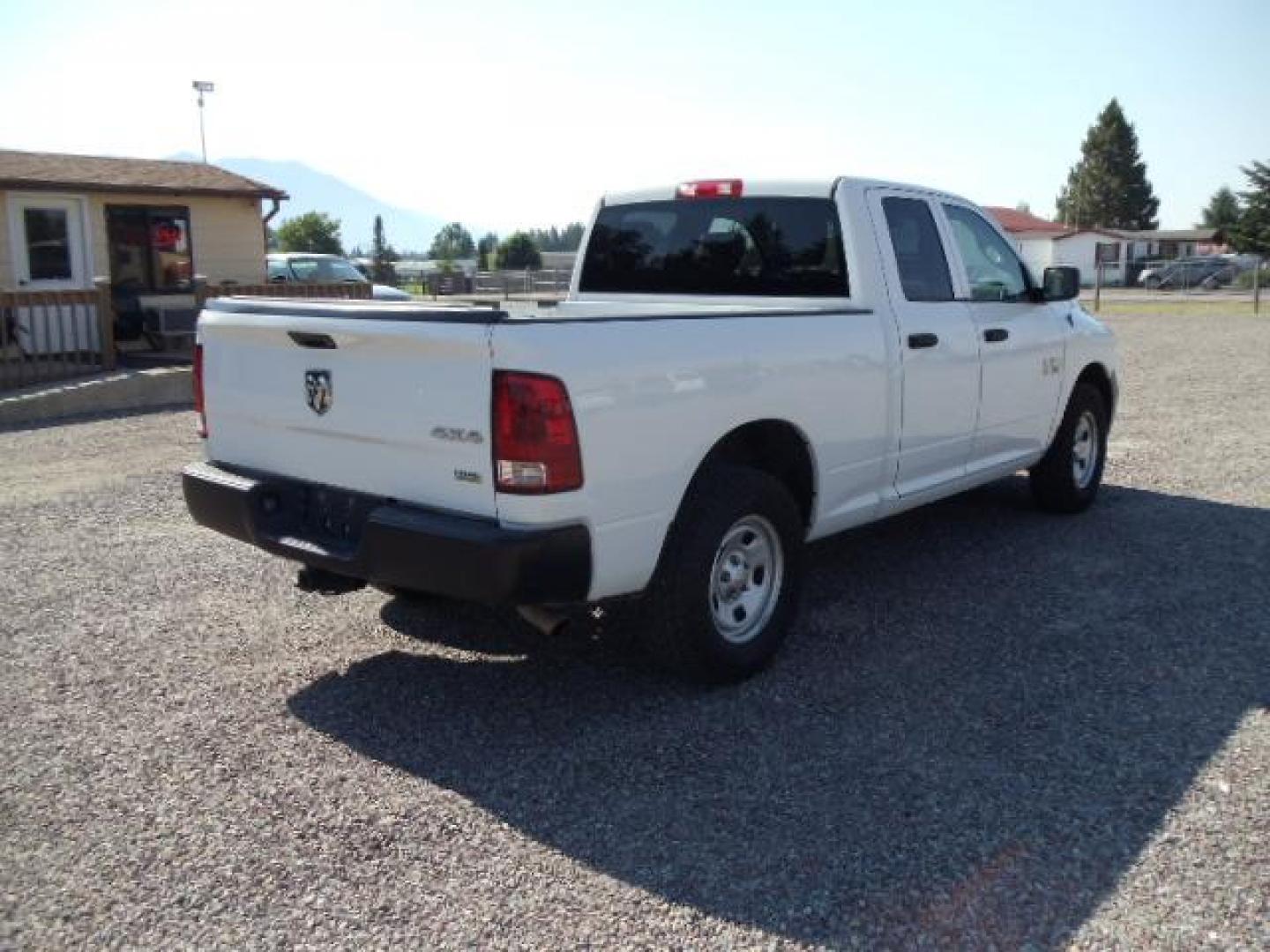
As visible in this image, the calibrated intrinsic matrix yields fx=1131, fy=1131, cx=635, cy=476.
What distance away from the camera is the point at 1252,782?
3.64 m

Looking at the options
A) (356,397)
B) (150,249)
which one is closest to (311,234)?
(150,249)

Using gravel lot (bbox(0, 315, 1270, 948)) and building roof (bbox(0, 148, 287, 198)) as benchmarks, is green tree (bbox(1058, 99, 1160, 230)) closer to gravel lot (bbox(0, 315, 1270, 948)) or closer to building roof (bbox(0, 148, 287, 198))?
building roof (bbox(0, 148, 287, 198))

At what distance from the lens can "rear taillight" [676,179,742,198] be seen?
558 cm

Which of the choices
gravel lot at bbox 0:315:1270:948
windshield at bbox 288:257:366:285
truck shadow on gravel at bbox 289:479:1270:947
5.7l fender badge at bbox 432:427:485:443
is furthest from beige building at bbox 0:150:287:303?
5.7l fender badge at bbox 432:427:485:443

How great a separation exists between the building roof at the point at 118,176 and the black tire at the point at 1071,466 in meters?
14.0

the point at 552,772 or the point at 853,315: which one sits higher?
the point at 853,315

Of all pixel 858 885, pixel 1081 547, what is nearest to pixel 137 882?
pixel 858 885

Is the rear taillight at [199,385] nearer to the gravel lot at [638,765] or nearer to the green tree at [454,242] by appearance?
the gravel lot at [638,765]

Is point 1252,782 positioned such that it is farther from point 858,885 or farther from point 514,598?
point 514,598

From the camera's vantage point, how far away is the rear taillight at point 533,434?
3.56m

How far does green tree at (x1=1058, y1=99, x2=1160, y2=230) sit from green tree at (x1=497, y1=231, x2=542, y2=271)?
52.9 meters

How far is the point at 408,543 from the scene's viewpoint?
12.3ft

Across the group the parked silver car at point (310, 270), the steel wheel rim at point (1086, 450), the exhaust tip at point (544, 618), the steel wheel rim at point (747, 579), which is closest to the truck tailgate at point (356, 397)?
the exhaust tip at point (544, 618)

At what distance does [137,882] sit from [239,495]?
5.32ft
